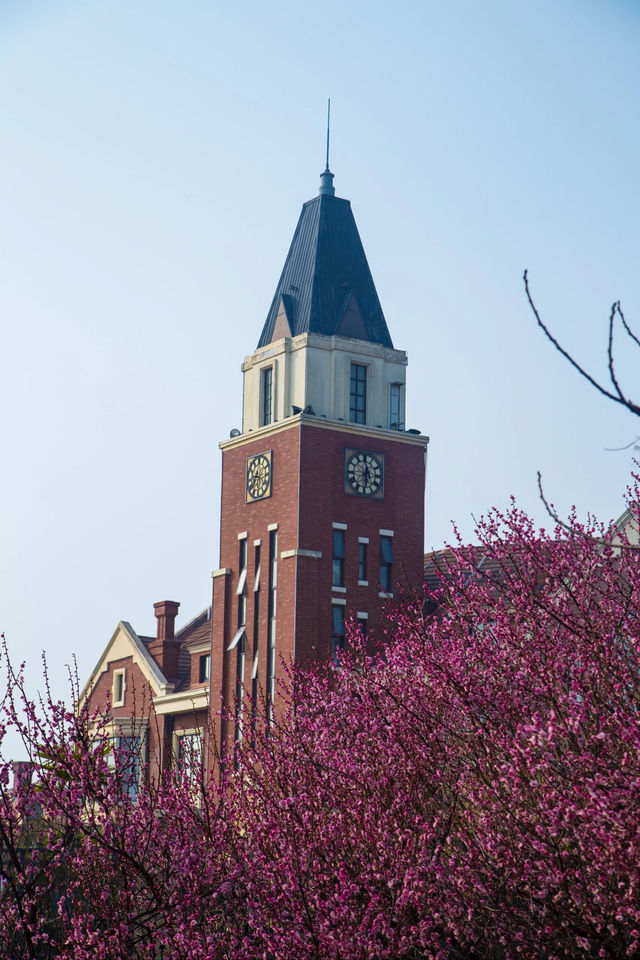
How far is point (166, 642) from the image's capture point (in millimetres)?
55312

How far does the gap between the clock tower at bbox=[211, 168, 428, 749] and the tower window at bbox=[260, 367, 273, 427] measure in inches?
1.9

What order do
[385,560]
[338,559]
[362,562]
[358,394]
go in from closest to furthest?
[338,559]
[362,562]
[385,560]
[358,394]

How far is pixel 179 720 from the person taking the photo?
5212 cm

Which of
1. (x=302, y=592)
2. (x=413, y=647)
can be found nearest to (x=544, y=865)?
(x=413, y=647)

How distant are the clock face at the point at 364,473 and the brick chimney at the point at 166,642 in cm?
1292

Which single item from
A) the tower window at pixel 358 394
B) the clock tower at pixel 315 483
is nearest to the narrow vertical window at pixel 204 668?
the clock tower at pixel 315 483

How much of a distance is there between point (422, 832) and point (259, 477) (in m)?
35.5

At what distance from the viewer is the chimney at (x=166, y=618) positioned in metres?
55.8

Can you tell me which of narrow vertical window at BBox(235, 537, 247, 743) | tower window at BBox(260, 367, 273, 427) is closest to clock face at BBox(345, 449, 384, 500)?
tower window at BBox(260, 367, 273, 427)

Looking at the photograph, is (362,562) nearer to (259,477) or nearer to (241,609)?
(241,609)

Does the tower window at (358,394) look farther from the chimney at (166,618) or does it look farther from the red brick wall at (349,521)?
the chimney at (166,618)

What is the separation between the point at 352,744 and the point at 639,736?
5.84 metres

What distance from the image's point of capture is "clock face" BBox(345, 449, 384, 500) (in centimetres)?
4628

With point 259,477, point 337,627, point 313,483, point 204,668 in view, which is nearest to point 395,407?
point 313,483
